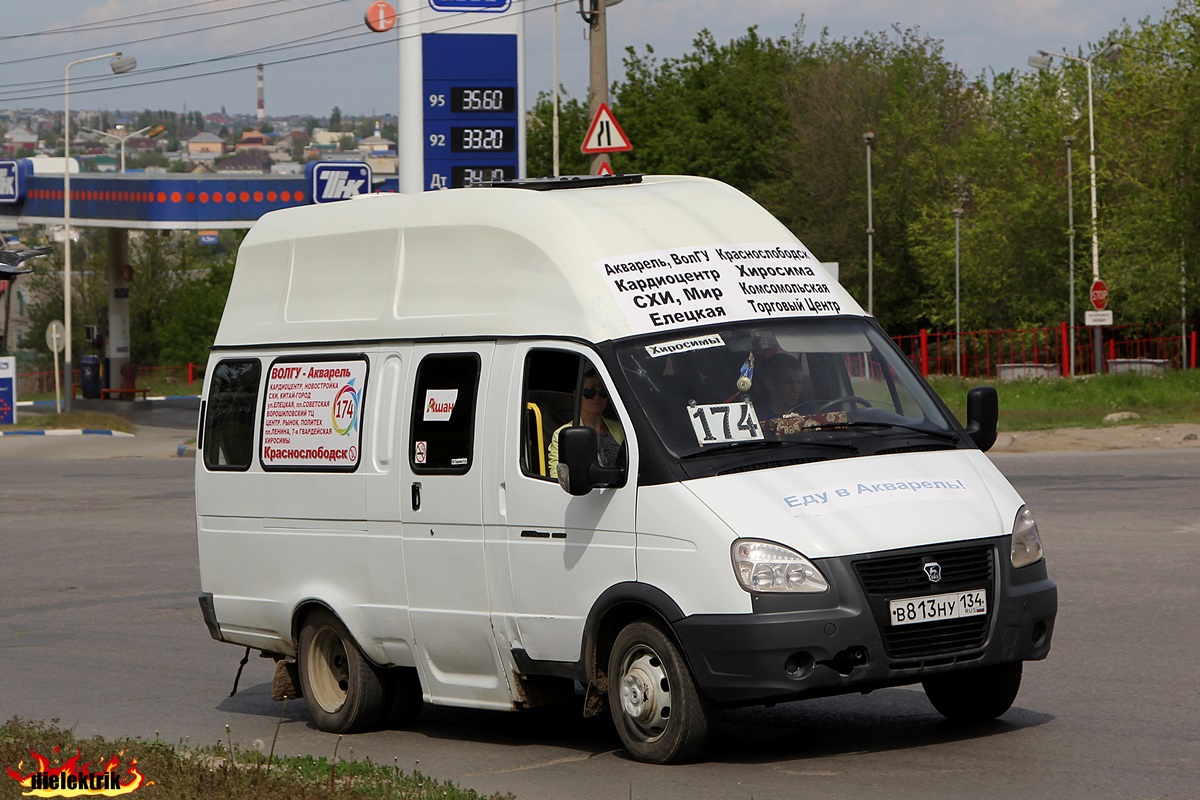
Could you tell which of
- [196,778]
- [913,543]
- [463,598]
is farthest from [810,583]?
[196,778]

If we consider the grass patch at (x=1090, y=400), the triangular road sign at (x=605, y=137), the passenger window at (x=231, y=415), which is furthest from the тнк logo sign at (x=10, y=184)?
the passenger window at (x=231, y=415)

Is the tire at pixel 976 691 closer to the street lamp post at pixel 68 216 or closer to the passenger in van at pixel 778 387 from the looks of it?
the passenger in van at pixel 778 387

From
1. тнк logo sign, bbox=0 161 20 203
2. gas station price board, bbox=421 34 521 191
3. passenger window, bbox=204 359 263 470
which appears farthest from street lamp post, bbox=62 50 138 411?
passenger window, bbox=204 359 263 470

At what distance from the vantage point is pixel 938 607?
23.6 feet

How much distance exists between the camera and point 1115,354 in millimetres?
52812

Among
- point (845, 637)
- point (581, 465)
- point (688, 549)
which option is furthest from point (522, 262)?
point (845, 637)

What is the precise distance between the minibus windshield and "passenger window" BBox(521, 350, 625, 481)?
0.69 feet

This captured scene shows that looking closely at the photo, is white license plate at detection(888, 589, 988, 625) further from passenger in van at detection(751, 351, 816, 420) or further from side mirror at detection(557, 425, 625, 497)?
side mirror at detection(557, 425, 625, 497)

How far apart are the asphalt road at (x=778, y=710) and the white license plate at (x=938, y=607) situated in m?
0.61

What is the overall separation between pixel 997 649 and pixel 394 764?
2.58 meters

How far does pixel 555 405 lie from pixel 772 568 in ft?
4.93

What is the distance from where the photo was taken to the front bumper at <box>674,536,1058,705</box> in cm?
700

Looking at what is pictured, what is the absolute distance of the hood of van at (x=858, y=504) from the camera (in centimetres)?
708

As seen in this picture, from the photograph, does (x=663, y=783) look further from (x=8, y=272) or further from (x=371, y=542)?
(x=8, y=272)
